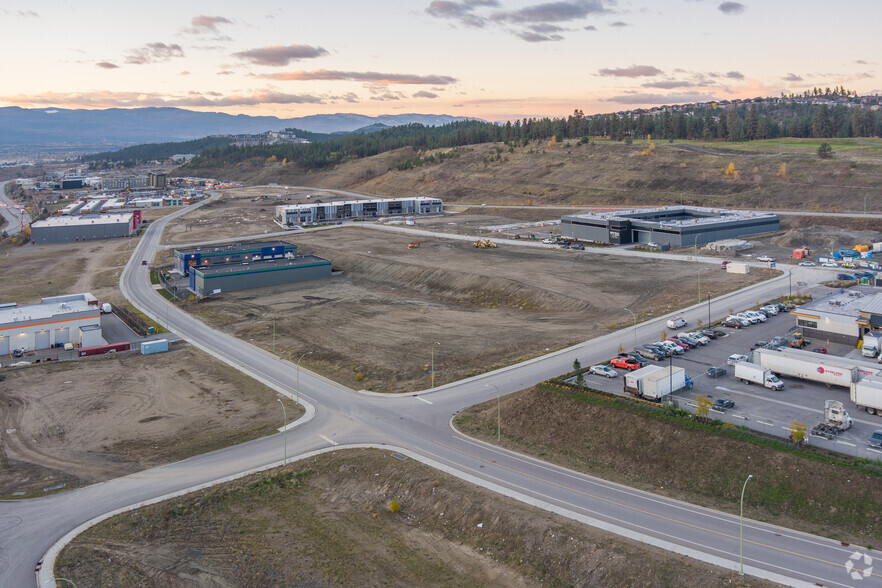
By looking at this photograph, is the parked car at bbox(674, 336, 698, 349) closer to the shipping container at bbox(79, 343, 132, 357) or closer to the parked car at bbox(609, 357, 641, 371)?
the parked car at bbox(609, 357, 641, 371)

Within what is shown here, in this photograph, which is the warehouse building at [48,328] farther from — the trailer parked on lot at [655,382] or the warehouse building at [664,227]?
the warehouse building at [664,227]

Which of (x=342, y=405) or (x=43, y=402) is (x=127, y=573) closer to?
(x=342, y=405)

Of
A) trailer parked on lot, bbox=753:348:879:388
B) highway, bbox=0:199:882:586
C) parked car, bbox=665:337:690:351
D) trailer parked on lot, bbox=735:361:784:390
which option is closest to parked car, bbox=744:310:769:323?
highway, bbox=0:199:882:586

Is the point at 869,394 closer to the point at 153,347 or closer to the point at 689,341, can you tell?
the point at 689,341

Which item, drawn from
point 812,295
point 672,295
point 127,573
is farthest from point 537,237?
point 127,573

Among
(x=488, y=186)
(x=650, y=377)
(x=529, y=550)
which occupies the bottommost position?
(x=529, y=550)

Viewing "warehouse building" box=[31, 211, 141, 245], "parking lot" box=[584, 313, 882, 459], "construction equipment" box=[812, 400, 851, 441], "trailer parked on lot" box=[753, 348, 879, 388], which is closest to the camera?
"construction equipment" box=[812, 400, 851, 441]

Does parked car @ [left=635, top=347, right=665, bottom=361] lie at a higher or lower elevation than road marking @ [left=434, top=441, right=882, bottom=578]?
higher
